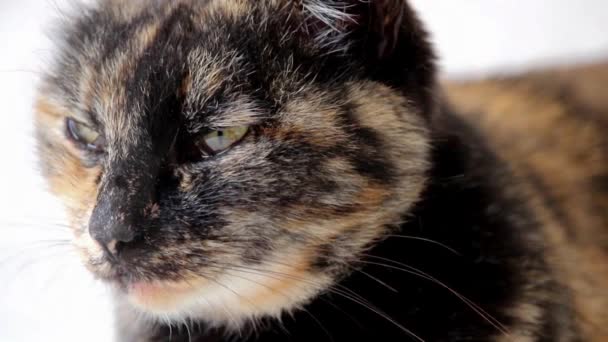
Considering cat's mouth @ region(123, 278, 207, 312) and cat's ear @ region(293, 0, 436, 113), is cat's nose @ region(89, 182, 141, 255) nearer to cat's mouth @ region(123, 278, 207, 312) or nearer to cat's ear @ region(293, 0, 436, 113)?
cat's mouth @ region(123, 278, 207, 312)

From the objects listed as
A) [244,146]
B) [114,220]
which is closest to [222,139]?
[244,146]

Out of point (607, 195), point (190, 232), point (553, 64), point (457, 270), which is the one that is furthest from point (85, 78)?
point (553, 64)

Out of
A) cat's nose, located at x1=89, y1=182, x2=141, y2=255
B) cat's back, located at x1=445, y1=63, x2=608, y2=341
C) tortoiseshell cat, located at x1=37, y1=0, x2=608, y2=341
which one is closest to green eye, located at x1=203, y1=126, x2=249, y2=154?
tortoiseshell cat, located at x1=37, y1=0, x2=608, y2=341

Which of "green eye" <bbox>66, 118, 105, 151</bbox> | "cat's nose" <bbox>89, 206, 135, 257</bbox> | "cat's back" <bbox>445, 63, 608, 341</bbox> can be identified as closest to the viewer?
"cat's nose" <bbox>89, 206, 135, 257</bbox>

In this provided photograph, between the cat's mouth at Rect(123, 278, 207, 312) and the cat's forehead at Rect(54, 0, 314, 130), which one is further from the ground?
the cat's forehead at Rect(54, 0, 314, 130)

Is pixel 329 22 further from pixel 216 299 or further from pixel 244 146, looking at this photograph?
pixel 216 299

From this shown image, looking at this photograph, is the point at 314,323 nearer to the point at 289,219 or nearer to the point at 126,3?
the point at 289,219
